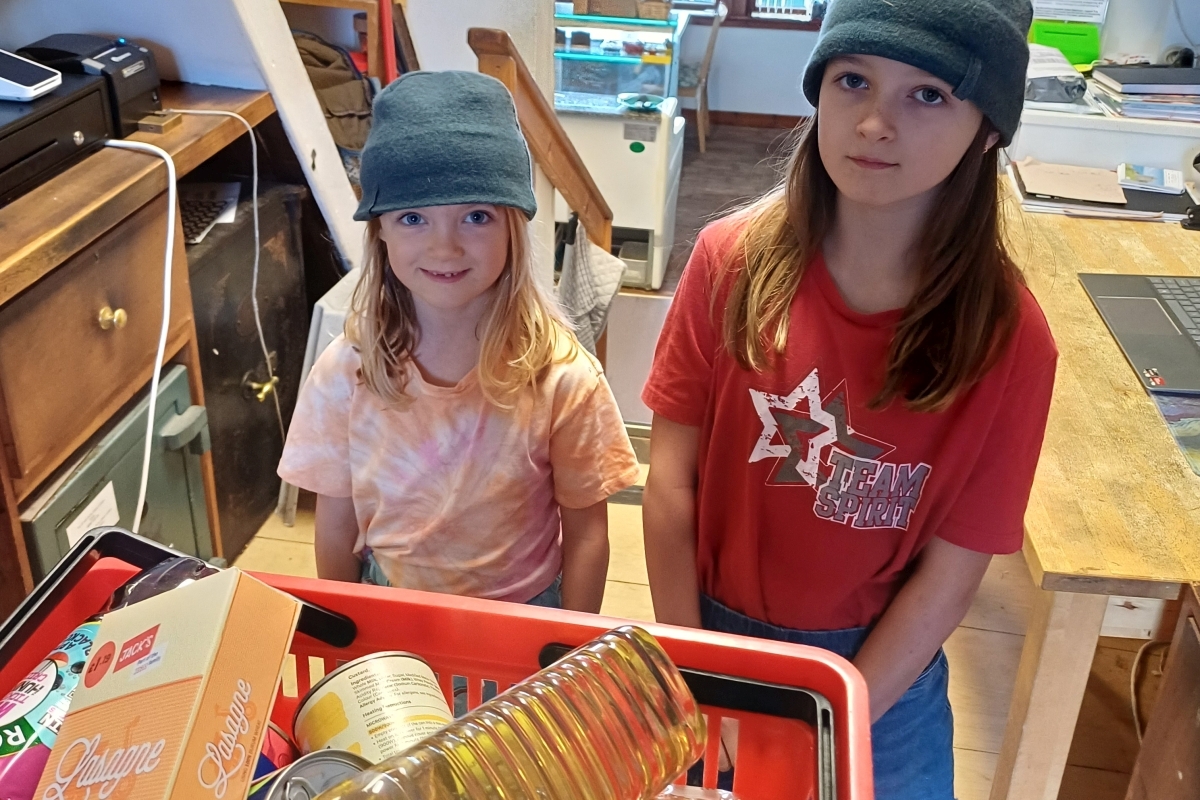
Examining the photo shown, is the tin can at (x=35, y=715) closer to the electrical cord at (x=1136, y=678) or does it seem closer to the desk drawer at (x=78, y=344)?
the desk drawer at (x=78, y=344)

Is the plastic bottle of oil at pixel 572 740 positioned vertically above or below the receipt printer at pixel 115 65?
below

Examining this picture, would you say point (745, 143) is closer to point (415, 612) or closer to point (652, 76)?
point (652, 76)

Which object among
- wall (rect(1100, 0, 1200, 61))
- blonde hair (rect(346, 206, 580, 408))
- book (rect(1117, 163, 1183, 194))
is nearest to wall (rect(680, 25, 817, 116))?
wall (rect(1100, 0, 1200, 61))

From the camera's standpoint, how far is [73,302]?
1193 millimetres

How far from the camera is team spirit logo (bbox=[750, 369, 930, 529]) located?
90 cm

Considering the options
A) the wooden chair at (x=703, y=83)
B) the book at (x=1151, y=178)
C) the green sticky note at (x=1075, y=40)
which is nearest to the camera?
the book at (x=1151, y=178)

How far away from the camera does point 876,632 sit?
973mm

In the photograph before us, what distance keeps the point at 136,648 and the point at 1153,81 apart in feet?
8.55

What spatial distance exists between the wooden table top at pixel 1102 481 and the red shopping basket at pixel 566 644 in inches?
21.7

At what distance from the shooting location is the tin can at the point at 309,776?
46cm

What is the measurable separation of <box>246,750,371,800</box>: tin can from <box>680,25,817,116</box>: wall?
5657 mm

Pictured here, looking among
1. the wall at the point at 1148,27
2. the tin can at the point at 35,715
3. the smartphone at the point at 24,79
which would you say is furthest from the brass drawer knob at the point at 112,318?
the wall at the point at 1148,27

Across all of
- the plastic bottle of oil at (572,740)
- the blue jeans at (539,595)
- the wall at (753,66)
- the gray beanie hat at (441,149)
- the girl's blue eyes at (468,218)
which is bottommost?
the wall at (753,66)

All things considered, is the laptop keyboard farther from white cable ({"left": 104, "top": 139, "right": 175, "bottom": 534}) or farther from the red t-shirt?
white cable ({"left": 104, "top": 139, "right": 175, "bottom": 534})
